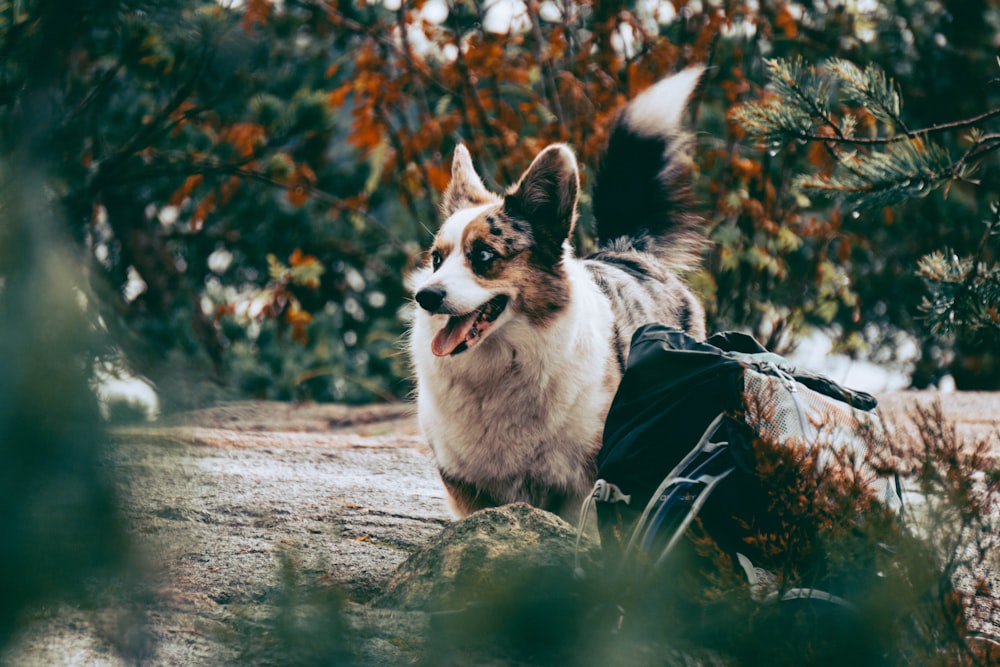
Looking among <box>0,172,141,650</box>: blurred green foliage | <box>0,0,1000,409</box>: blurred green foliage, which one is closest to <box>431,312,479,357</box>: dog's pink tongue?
<box>0,0,1000,409</box>: blurred green foliage

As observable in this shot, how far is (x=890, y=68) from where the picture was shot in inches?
276

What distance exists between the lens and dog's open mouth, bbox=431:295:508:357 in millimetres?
2811

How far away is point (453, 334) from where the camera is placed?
2.83m

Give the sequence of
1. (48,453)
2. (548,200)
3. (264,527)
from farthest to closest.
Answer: (548,200)
(264,527)
(48,453)

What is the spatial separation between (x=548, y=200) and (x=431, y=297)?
62cm

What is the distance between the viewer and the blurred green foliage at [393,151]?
464 cm

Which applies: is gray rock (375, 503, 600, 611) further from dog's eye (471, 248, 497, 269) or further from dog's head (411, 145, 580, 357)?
dog's eye (471, 248, 497, 269)

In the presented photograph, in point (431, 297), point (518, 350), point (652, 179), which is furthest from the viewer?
point (652, 179)

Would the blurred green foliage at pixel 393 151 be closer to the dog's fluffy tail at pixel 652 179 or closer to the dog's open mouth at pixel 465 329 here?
the dog's fluffy tail at pixel 652 179

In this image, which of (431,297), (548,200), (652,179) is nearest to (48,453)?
(431,297)

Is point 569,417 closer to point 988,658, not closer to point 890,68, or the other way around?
point 988,658

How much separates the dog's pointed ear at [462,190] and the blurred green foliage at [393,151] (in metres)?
0.26

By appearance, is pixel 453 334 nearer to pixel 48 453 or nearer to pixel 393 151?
pixel 48 453

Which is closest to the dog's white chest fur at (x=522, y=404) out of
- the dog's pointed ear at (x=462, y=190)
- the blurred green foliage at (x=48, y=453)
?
the dog's pointed ear at (x=462, y=190)
